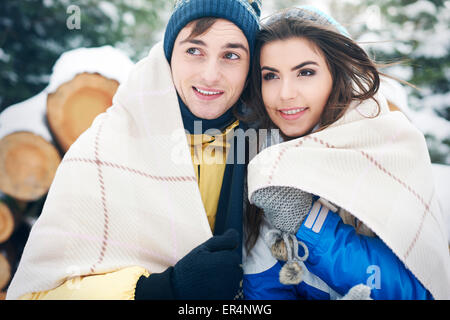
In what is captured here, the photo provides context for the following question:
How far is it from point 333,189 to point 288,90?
46 centimetres

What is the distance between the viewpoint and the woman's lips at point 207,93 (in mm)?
1368

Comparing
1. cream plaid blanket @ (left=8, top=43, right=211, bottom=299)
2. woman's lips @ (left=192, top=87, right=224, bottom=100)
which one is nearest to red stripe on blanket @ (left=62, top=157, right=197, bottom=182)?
cream plaid blanket @ (left=8, top=43, right=211, bottom=299)

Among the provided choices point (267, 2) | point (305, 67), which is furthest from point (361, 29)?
point (305, 67)

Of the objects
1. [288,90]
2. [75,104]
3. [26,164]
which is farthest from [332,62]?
[26,164]

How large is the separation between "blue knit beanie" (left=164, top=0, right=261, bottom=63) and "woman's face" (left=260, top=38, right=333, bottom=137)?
0.41 ft

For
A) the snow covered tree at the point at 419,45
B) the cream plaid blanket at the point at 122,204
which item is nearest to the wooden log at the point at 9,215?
the cream plaid blanket at the point at 122,204

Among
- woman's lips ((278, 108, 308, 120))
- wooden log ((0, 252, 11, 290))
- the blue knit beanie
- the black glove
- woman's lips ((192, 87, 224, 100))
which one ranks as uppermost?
the blue knit beanie

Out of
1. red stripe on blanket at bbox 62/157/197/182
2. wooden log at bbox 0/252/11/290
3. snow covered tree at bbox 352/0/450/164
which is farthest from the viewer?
snow covered tree at bbox 352/0/450/164

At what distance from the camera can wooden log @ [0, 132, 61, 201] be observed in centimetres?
175

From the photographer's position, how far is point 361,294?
3.43 feet

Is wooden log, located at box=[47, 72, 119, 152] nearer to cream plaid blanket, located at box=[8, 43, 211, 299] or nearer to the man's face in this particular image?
cream plaid blanket, located at box=[8, 43, 211, 299]

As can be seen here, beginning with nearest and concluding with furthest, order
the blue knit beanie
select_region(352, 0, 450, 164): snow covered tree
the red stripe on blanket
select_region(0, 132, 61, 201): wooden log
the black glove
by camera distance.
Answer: the black glove → the red stripe on blanket → the blue knit beanie → select_region(0, 132, 61, 201): wooden log → select_region(352, 0, 450, 164): snow covered tree

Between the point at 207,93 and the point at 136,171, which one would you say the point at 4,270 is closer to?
the point at 136,171
